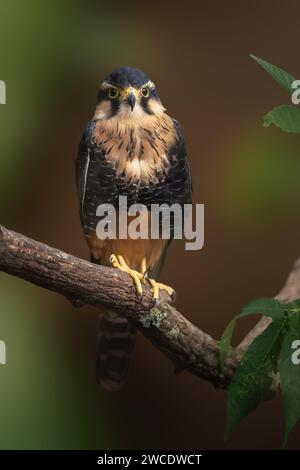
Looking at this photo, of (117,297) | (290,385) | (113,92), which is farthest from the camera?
(113,92)

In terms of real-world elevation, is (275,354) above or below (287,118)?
below

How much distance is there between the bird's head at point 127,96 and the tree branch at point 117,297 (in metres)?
0.31

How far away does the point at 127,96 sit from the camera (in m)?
1.19

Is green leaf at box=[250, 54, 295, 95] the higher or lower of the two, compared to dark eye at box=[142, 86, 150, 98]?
lower

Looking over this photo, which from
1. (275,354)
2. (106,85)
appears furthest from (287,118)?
(106,85)

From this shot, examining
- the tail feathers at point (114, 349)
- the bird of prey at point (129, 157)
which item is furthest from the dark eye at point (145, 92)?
the tail feathers at point (114, 349)

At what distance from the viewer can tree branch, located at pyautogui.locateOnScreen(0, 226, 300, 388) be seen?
987 mm

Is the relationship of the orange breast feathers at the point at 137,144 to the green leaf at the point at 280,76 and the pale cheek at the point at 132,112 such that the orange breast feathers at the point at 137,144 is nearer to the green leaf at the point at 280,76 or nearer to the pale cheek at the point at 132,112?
the pale cheek at the point at 132,112

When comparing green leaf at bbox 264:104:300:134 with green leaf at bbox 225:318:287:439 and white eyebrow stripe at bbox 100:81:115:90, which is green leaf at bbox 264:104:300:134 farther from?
white eyebrow stripe at bbox 100:81:115:90

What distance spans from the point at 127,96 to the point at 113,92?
1.8 inches

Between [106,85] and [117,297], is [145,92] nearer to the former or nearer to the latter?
[106,85]

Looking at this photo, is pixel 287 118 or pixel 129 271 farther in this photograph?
pixel 129 271

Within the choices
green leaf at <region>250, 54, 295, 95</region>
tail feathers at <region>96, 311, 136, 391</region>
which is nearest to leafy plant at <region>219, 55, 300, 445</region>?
green leaf at <region>250, 54, 295, 95</region>

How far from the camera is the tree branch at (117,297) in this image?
99 centimetres
